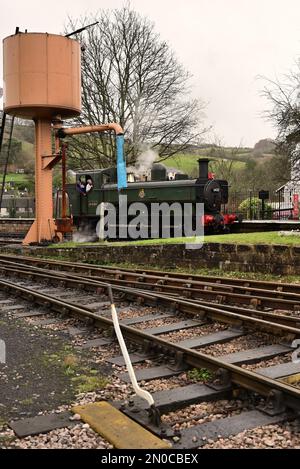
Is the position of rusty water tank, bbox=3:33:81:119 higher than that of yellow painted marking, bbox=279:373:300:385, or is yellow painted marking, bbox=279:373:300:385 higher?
rusty water tank, bbox=3:33:81:119

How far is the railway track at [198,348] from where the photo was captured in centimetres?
397

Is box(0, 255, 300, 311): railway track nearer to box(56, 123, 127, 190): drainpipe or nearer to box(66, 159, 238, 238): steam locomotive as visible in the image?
box(56, 123, 127, 190): drainpipe

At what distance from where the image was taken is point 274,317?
20.9ft

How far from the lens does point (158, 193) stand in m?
19.0


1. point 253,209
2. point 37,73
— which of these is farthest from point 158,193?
point 253,209

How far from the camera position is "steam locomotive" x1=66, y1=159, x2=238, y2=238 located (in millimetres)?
18156

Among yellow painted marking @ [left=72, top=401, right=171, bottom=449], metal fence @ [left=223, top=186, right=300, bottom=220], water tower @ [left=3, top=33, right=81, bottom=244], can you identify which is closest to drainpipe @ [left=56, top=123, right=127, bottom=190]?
water tower @ [left=3, top=33, right=81, bottom=244]

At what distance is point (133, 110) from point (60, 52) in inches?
441

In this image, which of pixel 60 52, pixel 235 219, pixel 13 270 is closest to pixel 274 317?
pixel 13 270

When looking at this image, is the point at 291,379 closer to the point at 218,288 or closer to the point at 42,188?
the point at 218,288

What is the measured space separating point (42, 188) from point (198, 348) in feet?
44.1

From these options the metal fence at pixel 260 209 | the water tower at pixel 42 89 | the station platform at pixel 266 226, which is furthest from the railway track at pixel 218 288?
the metal fence at pixel 260 209

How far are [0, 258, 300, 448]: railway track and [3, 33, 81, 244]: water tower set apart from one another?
360 inches

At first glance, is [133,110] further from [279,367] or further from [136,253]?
[279,367]
